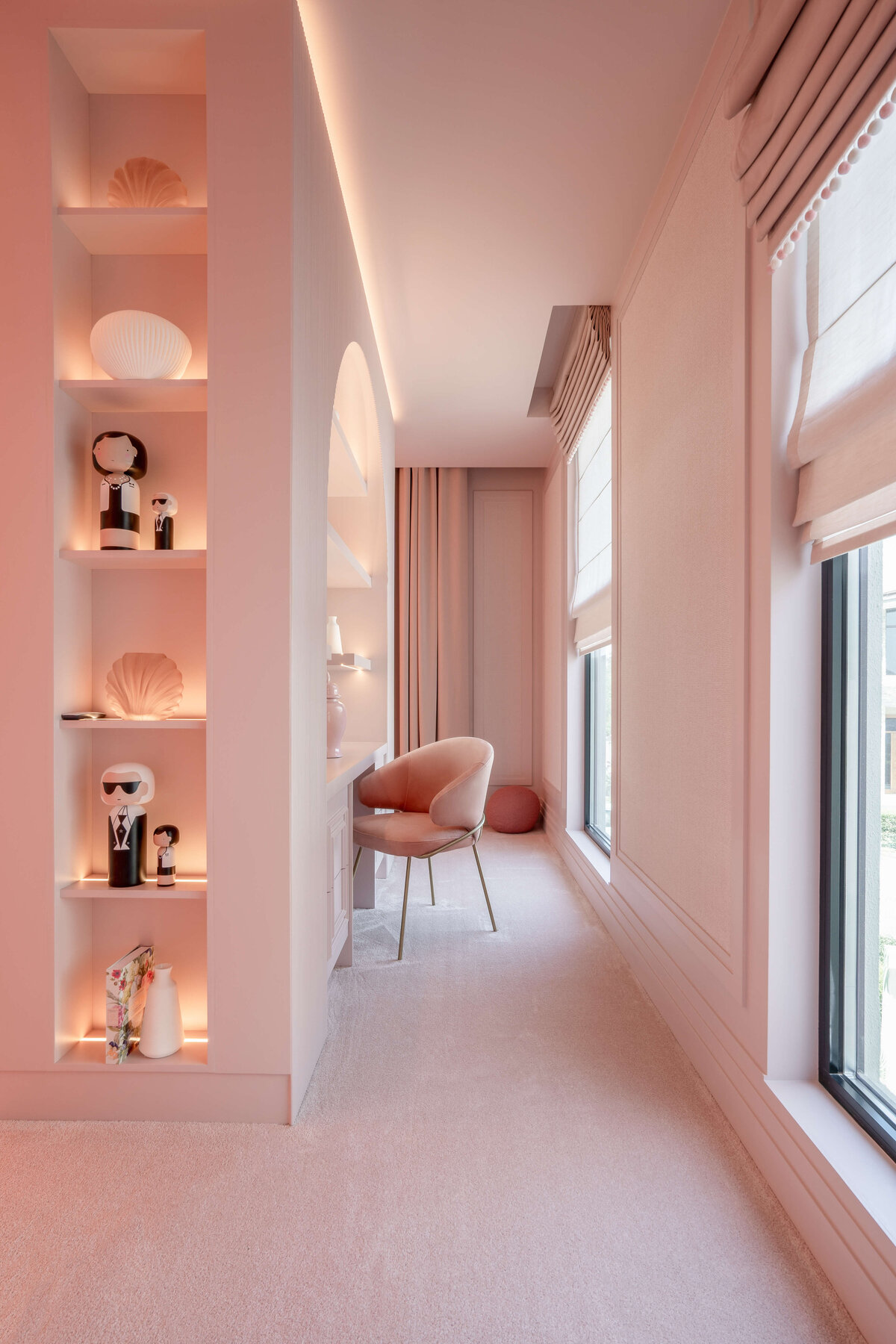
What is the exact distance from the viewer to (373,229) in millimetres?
2689

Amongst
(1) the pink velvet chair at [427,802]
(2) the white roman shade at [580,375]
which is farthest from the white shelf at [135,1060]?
(2) the white roman shade at [580,375]

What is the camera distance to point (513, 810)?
529 cm

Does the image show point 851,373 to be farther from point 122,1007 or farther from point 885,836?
point 122,1007

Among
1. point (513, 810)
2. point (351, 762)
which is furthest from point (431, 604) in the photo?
point (351, 762)

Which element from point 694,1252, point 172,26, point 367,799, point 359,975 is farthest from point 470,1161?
point 172,26

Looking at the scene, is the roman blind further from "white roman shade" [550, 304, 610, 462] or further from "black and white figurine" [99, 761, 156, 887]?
"black and white figurine" [99, 761, 156, 887]

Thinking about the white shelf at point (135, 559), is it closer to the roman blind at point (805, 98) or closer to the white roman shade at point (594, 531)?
the roman blind at point (805, 98)

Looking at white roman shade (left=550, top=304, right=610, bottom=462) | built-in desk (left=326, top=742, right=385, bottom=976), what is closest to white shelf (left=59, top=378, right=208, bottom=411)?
built-in desk (left=326, top=742, right=385, bottom=976)

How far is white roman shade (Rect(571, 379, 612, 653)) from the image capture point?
3518 millimetres

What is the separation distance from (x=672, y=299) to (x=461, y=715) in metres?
3.73

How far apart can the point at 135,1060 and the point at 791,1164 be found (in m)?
1.39

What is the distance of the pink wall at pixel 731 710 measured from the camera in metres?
1.43

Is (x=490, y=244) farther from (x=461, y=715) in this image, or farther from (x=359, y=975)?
(x=461, y=715)

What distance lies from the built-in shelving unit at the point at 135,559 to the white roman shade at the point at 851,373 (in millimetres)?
1310
